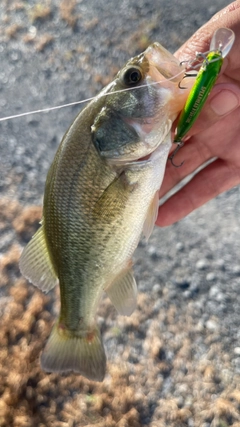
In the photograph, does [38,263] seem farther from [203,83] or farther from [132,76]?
[203,83]

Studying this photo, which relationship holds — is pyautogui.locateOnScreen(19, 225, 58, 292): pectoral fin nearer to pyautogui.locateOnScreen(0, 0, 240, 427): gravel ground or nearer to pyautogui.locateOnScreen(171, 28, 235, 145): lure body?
pyautogui.locateOnScreen(171, 28, 235, 145): lure body

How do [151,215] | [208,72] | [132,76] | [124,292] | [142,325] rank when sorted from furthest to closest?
[142,325], [124,292], [151,215], [132,76], [208,72]

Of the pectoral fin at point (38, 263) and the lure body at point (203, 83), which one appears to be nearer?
the lure body at point (203, 83)

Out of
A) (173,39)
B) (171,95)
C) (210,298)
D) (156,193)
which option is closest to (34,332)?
(210,298)

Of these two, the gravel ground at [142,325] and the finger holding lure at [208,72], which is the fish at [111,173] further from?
the gravel ground at [142,325]

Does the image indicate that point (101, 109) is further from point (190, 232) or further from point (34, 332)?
point (190, 232)

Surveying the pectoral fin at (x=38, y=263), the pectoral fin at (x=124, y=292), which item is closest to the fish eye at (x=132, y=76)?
the pectoral fin at (x=38, y=263)

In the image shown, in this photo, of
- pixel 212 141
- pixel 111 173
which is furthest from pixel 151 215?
pixel 212 141
